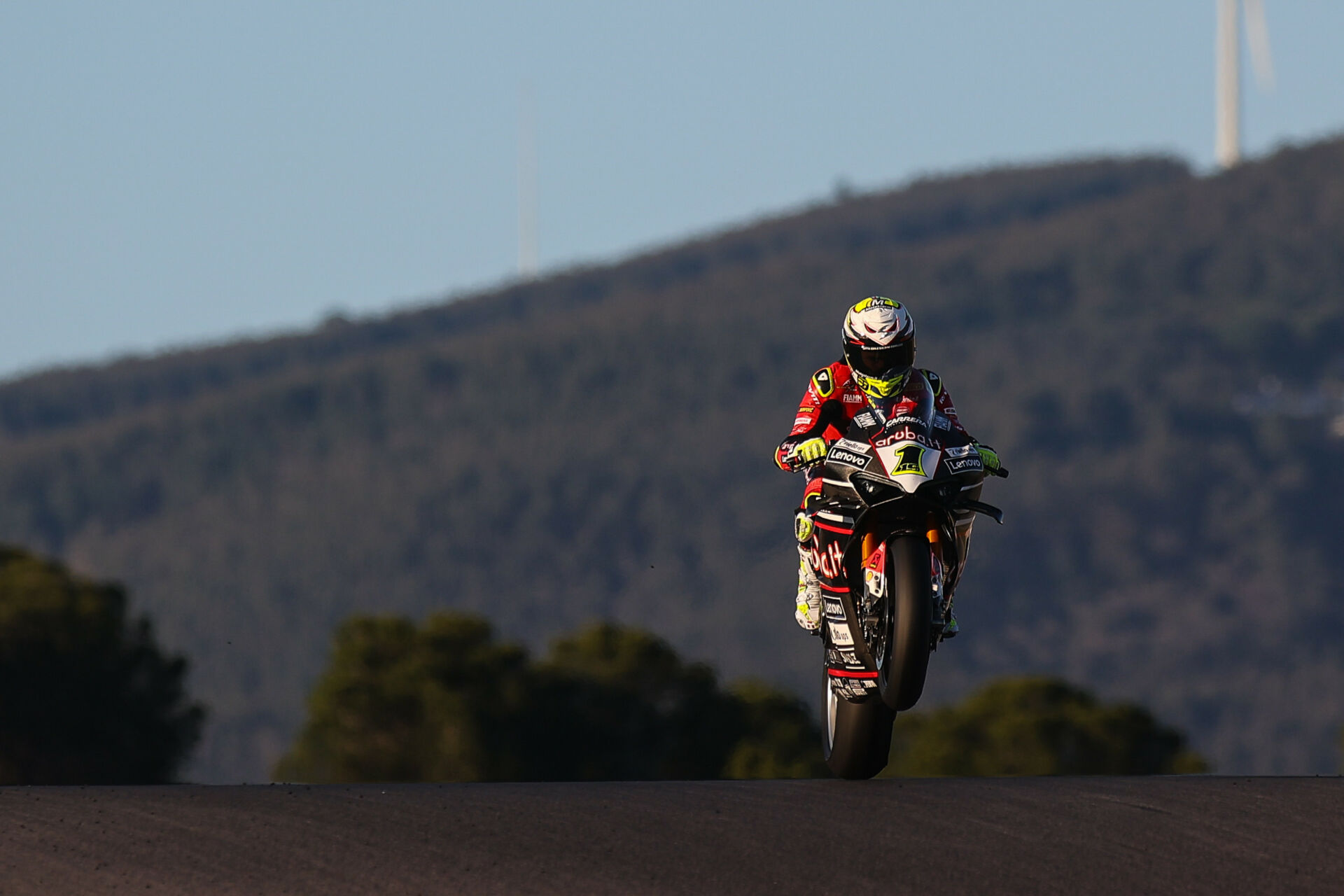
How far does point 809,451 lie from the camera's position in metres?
13.5

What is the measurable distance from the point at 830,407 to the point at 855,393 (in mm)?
184

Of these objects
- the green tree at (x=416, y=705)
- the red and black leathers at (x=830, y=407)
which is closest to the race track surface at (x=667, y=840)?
the red and black leathers at (x=830, y=407)

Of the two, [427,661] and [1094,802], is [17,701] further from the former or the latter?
[1094,802]

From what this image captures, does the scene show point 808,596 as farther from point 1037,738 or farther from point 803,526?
point 1037,738

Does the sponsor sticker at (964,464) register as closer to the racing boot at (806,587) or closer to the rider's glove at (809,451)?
the rider's glove at (809,451)

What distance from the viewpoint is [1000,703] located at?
62375 millimetres

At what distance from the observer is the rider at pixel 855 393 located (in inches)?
533

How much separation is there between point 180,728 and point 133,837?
4826 cm

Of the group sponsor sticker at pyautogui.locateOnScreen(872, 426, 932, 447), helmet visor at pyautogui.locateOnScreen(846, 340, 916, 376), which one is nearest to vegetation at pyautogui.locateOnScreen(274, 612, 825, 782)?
helmet visor at pyautogui.locateOnScreen(846, 340, 916, 376)

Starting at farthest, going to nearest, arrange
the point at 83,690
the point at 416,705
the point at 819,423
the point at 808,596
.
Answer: the point at 416,705, the point at 83,690, the point at 808,596, the point at 819,423

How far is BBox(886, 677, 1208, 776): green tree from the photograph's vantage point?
55.4 meters

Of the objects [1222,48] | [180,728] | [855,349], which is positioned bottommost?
[180,728]

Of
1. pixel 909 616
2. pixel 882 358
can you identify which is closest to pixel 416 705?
pixel 882 358

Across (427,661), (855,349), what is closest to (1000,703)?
(427,661)
